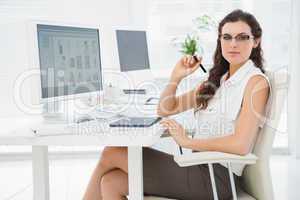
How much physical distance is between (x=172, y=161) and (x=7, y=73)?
2.85 metres

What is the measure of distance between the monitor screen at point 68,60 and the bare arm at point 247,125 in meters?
0.68

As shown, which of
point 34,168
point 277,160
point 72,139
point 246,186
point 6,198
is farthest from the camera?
point 277,160

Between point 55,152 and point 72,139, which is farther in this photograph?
point 55,152

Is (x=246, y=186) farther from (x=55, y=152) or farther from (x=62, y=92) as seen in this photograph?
(x=55, y=152)

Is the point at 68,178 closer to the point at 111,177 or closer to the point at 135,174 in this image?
the point at 111,177

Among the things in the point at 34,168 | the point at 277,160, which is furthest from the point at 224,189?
the point at 277,160

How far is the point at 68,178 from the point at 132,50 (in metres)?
1.30

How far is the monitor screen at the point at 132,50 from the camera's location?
2.85 meters

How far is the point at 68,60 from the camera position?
2.01 meters

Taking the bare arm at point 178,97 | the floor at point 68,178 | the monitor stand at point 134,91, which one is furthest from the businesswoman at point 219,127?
the floor at point 68,178

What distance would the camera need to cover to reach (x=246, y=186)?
1.79 m

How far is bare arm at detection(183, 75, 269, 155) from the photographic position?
5.29 feet

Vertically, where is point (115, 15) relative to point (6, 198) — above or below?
above

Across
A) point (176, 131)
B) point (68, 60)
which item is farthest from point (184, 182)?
point (68, 60)
